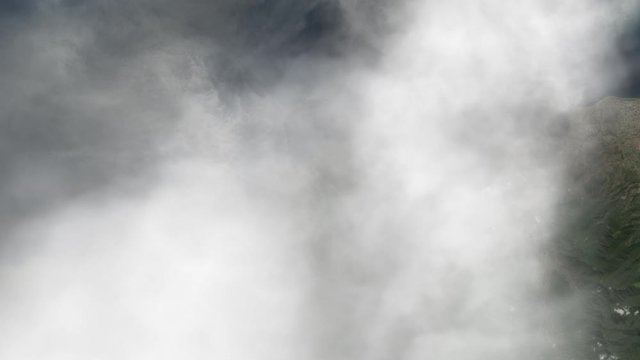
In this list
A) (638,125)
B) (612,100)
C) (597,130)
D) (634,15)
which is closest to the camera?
(634,15)

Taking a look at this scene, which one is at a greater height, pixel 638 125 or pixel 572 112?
pixel 572 112

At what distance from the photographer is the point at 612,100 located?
156m

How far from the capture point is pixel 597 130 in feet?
652

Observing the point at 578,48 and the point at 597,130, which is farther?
the point at 597,130

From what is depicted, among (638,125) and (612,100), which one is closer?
(612,100)

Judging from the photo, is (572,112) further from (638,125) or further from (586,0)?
(586,0)

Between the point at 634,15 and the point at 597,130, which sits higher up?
the point at 597,130

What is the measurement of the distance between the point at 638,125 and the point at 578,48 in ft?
132

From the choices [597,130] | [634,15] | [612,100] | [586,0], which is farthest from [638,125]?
[634,15]

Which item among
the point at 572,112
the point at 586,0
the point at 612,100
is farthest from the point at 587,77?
the point at 572,112

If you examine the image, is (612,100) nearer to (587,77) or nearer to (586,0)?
(587,77)

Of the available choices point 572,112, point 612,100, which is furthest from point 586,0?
point 572,112

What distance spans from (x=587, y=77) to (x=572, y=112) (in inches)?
1436

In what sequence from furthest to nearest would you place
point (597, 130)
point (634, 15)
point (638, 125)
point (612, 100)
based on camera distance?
point (597, 130)
point (638, 125)
point (612, 100)
point (634, 15)
